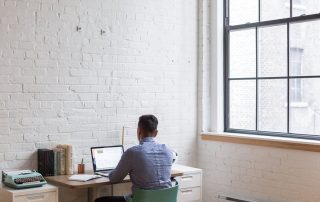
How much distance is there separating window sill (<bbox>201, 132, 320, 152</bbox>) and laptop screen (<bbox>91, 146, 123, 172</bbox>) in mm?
1276

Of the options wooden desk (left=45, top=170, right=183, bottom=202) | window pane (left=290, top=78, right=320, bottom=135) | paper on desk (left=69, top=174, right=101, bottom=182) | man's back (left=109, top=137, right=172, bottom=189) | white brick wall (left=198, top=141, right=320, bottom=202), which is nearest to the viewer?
man's back (left=109, top=137, right=172, bottom=189)

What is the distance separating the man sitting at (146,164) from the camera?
13.5ft

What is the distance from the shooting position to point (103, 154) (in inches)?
194

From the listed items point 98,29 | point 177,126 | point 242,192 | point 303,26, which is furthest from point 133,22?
point 242,192

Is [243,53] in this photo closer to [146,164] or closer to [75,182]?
[146,164]

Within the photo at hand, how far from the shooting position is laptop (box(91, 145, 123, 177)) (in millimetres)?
4820

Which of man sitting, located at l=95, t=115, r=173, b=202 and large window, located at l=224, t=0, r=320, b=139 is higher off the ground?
large window, located at l=224, t=0, r=320, b=139

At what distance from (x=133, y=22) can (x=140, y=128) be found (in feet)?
5.02

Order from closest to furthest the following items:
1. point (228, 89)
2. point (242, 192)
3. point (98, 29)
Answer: point (98, 29)
point (242, 192)
point (228, 89)

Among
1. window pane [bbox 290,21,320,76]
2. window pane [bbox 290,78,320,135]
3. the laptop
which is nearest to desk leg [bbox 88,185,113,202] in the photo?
the laptop

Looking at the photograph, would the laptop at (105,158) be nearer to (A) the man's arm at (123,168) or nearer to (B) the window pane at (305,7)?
(A) the man's arm at (123,168)

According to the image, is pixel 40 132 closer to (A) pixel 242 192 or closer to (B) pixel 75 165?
(B) pixel 75 165

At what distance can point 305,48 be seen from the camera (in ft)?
17.0

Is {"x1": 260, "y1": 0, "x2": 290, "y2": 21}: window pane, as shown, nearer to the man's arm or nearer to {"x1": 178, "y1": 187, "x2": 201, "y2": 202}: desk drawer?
{"x1": 178, "y1": 187, "x2": 201, "y2": 202}: desk drawer
